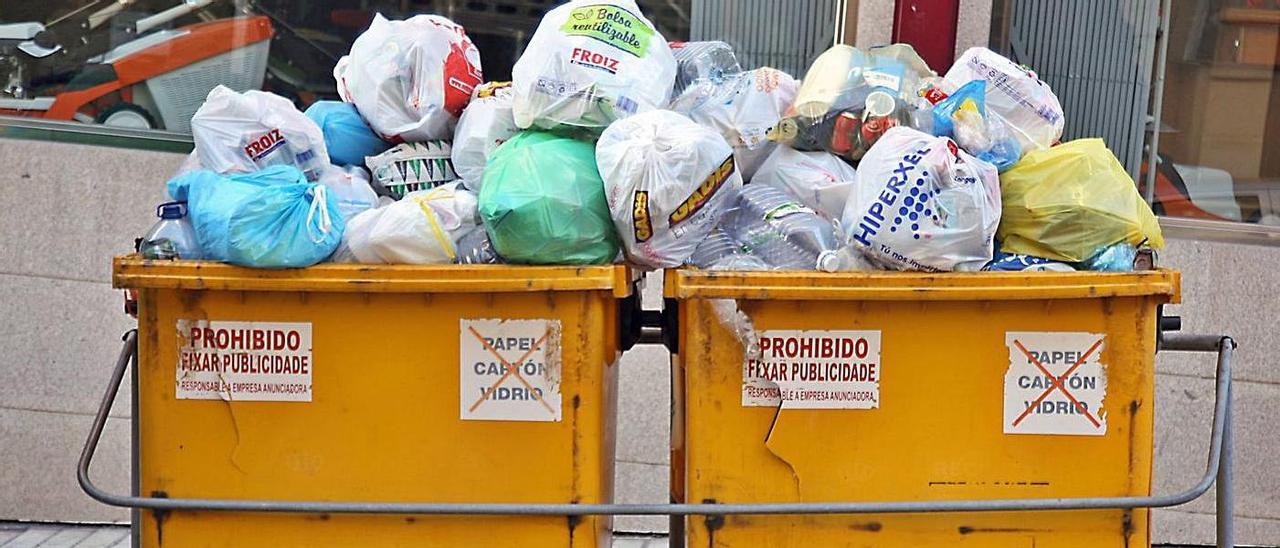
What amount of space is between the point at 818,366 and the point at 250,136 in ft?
4.87

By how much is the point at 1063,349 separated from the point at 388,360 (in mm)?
1489

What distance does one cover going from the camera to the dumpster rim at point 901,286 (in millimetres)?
2934

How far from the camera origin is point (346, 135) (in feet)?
11.9

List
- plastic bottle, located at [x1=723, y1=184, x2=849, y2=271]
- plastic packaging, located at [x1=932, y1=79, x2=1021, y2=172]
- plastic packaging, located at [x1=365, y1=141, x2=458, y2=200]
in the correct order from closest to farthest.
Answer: plastic bottle, located at [x1=723, y1=184, x2=849, y2=271] < plastic packaging, located at [x1=932, y1=79, x2=1021, y2=172] < plastic packaging, located at [x1=365, y1=141, x2=458, y2=200]

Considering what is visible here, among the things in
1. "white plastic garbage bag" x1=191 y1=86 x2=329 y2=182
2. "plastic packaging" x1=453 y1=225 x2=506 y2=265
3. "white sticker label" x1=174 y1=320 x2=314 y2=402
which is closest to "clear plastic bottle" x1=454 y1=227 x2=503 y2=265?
"plastic packaging" x1=453 y1=225 x2=506 y2=265

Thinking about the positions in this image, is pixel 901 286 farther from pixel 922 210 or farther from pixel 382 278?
pixel 382 278

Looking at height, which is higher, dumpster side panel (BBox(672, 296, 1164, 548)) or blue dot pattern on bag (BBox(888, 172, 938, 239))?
blue dot pattern on bag (BBox(888, 172, 938, 239))

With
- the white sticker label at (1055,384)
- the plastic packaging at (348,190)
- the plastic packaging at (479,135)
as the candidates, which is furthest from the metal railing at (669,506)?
the plastic packaging at (479,135)

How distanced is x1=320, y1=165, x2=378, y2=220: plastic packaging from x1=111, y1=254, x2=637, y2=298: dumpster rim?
276 millimetres

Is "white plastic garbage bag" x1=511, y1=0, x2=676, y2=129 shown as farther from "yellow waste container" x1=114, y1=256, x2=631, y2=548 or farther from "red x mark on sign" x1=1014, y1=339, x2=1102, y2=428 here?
"red x mark on sign" x1=1014, y1=339, x2=1102, y2=428

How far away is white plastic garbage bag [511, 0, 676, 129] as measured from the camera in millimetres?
3252

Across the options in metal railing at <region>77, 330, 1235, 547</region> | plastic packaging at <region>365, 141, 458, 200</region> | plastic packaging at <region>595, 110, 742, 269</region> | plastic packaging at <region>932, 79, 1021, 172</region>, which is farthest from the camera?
plastic packaging at <region>365, 141, 458, 200</region>

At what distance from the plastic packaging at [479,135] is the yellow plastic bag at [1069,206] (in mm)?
1227

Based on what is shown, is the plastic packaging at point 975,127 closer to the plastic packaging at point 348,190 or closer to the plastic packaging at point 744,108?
the plastic packaging at point 744,108
